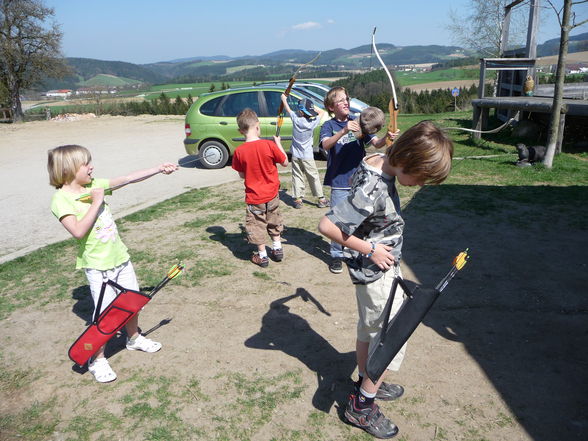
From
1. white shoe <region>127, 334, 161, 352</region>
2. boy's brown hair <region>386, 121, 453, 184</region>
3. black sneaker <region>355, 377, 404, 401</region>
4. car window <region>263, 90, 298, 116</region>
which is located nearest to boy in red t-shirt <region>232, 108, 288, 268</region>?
white shoe <region>127, 334, 161, 352</region>

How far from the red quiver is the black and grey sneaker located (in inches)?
68.1

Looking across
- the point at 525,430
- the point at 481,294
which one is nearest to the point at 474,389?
the point at 525,430

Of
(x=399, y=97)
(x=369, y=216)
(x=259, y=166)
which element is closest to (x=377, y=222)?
(x=369, y=216)

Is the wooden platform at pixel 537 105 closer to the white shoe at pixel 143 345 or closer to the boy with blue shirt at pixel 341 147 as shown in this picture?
the boy with blue shirt at pixel 341 147

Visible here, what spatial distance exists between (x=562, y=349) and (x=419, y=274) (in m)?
1.56

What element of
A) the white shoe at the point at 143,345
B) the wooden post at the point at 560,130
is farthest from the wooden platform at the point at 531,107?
the white shoe at the point at 143,345

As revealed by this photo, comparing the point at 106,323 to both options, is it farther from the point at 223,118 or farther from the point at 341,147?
the point at 223,118

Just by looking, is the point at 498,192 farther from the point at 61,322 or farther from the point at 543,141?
the point at 61,322

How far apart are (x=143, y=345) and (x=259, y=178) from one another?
2119mm

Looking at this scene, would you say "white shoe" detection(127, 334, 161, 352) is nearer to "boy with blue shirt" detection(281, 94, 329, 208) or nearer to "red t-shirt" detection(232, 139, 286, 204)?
"red t-shirt" detection(232, 139, 286, 204)

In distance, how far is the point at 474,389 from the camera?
3.02 m

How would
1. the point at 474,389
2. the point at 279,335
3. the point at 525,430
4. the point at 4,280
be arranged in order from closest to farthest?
the point at 525,430
the point at 474,389
the point at 279,335
the point at 4,280

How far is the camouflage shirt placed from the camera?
221 cm

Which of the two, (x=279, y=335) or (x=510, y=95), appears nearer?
(x=279, y=335)
